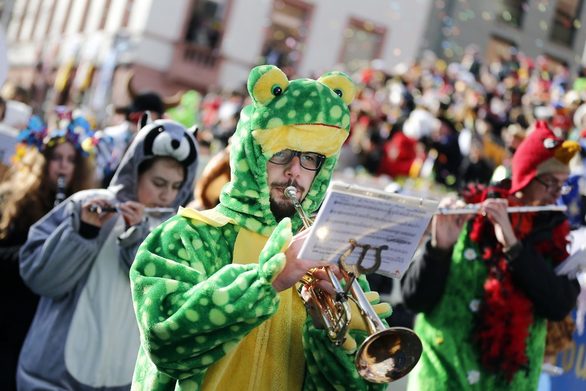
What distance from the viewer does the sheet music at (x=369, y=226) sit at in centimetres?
212

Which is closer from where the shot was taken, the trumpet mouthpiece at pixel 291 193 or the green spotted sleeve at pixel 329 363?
the green spotted sleeve at pixel 329 363

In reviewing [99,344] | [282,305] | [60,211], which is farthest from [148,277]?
[60,211]

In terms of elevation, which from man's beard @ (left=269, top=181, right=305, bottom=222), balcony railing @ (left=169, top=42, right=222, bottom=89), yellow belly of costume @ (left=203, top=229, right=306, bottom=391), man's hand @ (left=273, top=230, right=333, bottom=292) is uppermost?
man's beard @ (left=269, top=181, right=305, bottom=222)

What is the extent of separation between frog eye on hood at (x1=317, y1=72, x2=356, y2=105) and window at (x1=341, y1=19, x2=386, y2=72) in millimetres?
24854

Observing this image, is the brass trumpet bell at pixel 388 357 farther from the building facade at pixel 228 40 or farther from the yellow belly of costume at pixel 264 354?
the building facade at pixel 228 40

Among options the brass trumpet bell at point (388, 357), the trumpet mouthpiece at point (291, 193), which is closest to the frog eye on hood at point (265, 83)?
the trumpet mouthpiece at point (291, 193)

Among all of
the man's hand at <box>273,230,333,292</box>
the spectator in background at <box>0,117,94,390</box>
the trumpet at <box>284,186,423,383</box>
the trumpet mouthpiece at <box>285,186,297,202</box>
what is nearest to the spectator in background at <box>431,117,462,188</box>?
the spectator in background at <box>0,117,94,390</box>

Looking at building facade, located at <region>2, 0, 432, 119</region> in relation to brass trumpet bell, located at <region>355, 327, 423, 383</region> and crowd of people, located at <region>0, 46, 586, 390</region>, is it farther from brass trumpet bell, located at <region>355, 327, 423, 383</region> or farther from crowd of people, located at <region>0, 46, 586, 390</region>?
Answer: brass trumpet bell, located at <region>355, 327, 423, 383</region>

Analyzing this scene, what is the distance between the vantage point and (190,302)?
87.4 inches

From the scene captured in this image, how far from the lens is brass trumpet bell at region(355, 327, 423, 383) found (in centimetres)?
222

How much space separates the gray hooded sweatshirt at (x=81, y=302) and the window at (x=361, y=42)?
2393 cm

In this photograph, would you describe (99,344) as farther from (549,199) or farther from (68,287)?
(549,199)

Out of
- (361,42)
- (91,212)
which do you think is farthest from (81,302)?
(361,42)

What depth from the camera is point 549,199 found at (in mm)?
4039
